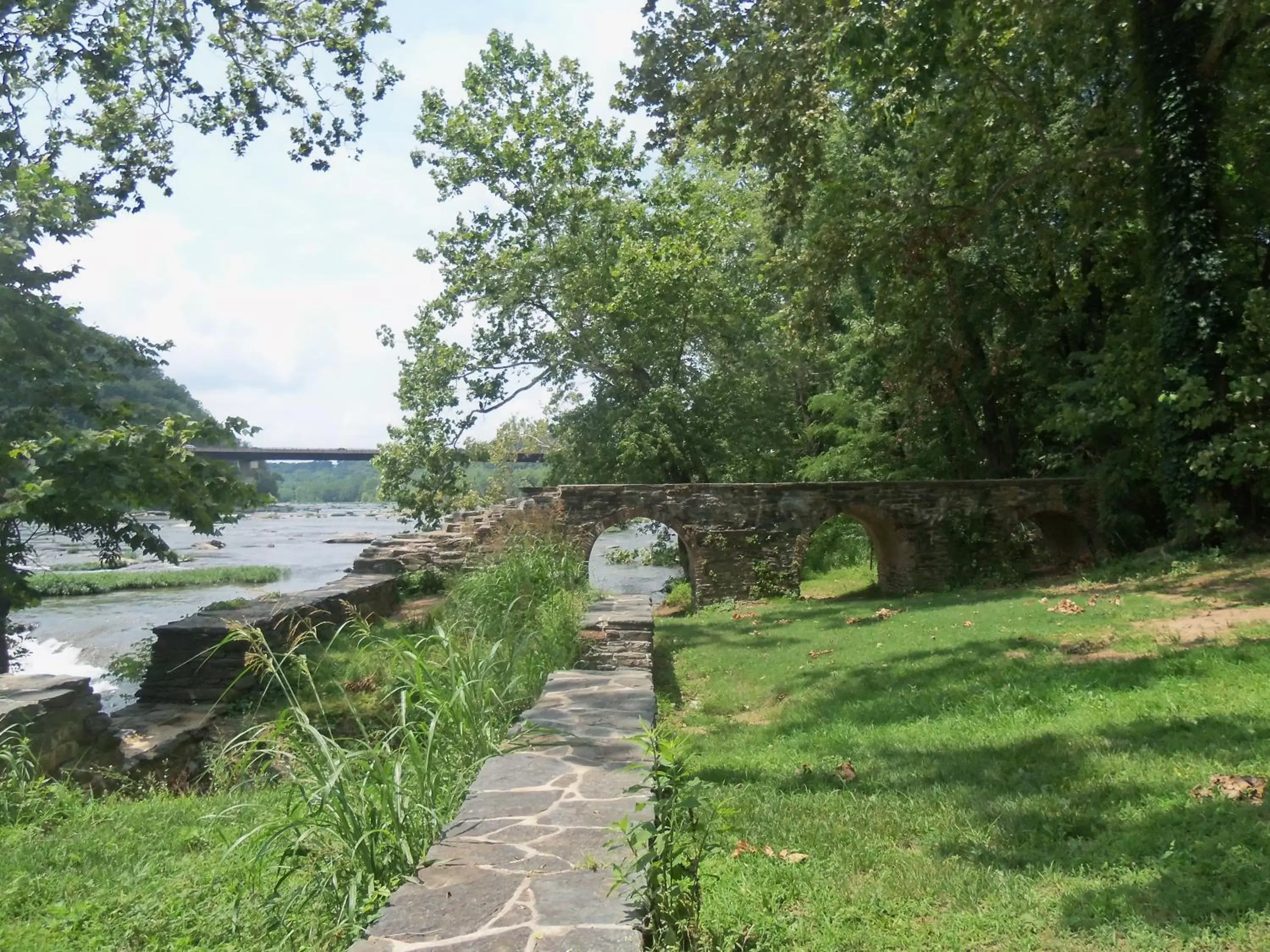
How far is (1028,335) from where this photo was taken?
19.4m

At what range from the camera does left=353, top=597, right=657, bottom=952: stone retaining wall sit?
2.84m

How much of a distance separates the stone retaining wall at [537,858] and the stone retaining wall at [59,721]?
344 centimetres

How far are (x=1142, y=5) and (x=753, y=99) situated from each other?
19.0ft

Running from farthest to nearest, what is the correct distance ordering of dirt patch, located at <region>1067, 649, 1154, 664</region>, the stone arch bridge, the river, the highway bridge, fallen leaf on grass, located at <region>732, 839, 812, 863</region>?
the highway bridge
the river
the stone arch bridge
dirt patch, located at <region>1067, 649, 1154, 664</region>
fallen leaf on grass, located at <region>732, 839, 812, 863</region>

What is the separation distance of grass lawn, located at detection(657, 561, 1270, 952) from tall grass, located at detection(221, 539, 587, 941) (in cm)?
120

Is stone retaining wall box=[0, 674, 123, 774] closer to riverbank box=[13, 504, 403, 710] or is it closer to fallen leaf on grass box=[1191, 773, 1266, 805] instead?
Result: riverbank box=[13, 504, 403, 710]

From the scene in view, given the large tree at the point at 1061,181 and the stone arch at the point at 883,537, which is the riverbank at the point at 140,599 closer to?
the stone arch at the point at 883,537

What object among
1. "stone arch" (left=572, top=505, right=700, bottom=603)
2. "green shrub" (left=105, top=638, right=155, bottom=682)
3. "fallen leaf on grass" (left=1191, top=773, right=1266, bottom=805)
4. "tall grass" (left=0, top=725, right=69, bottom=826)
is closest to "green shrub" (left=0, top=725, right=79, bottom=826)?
"tall grass" (left=0, top=725, right=69, bottom=826)

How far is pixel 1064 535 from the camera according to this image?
65.9ft

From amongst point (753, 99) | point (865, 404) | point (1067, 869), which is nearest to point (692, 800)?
point (1067, 869)

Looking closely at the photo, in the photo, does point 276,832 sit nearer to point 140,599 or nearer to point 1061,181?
point 1061,181

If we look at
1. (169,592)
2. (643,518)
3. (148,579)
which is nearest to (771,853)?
(643,518)

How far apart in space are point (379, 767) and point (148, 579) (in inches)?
1287

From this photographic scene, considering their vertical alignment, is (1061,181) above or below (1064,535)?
above
